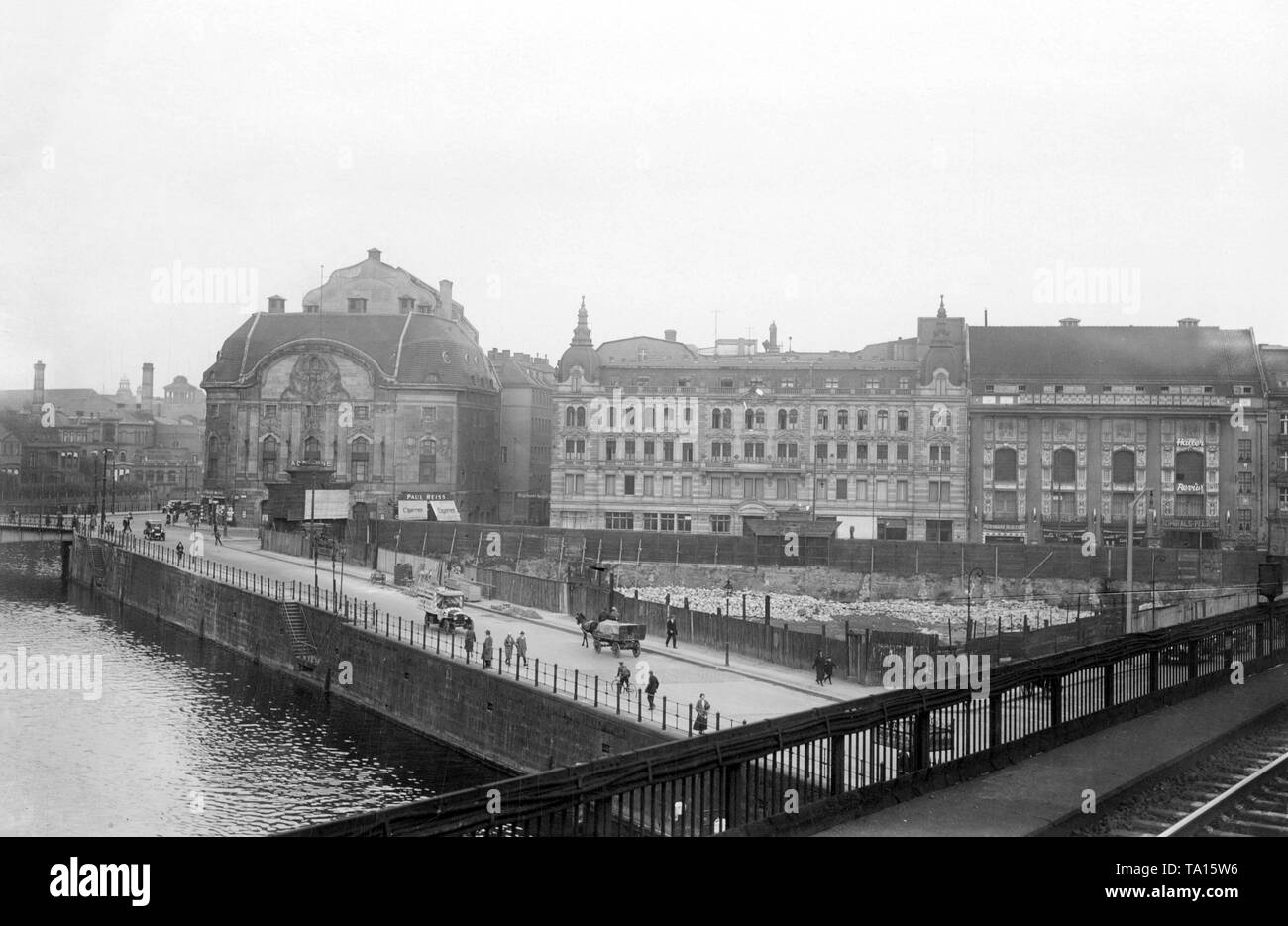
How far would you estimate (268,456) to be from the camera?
89.9 metres

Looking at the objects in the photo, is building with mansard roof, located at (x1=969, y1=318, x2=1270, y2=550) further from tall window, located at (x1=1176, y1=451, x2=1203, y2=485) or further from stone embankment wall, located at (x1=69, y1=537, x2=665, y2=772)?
stone embankment wall, located at (x1=69, y1=537, x2=665, y2=772)

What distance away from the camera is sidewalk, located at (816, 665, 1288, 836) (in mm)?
14484

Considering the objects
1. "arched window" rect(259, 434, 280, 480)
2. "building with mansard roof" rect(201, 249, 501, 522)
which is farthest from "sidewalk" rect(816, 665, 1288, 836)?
"arched window" rect(259, 434, 280, 480)

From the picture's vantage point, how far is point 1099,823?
14703 millimetres

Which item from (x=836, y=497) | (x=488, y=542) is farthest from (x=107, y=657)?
(x=836, y=497)

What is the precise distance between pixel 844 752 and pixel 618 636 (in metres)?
22.5

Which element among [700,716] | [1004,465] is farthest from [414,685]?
[1004,465]

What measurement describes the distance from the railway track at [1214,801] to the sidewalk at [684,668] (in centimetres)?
1111

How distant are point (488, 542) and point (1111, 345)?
38476 millimetres

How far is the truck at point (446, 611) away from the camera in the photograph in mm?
43562

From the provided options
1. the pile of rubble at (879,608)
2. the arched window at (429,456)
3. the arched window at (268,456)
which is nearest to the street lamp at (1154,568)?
the pile of rubble at (879,608)

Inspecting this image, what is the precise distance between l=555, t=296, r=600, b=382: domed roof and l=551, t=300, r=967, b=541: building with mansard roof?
0.09 meters

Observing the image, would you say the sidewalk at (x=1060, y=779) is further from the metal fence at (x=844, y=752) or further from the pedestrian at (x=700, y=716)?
the pedestrian at (x=700, y=716)
